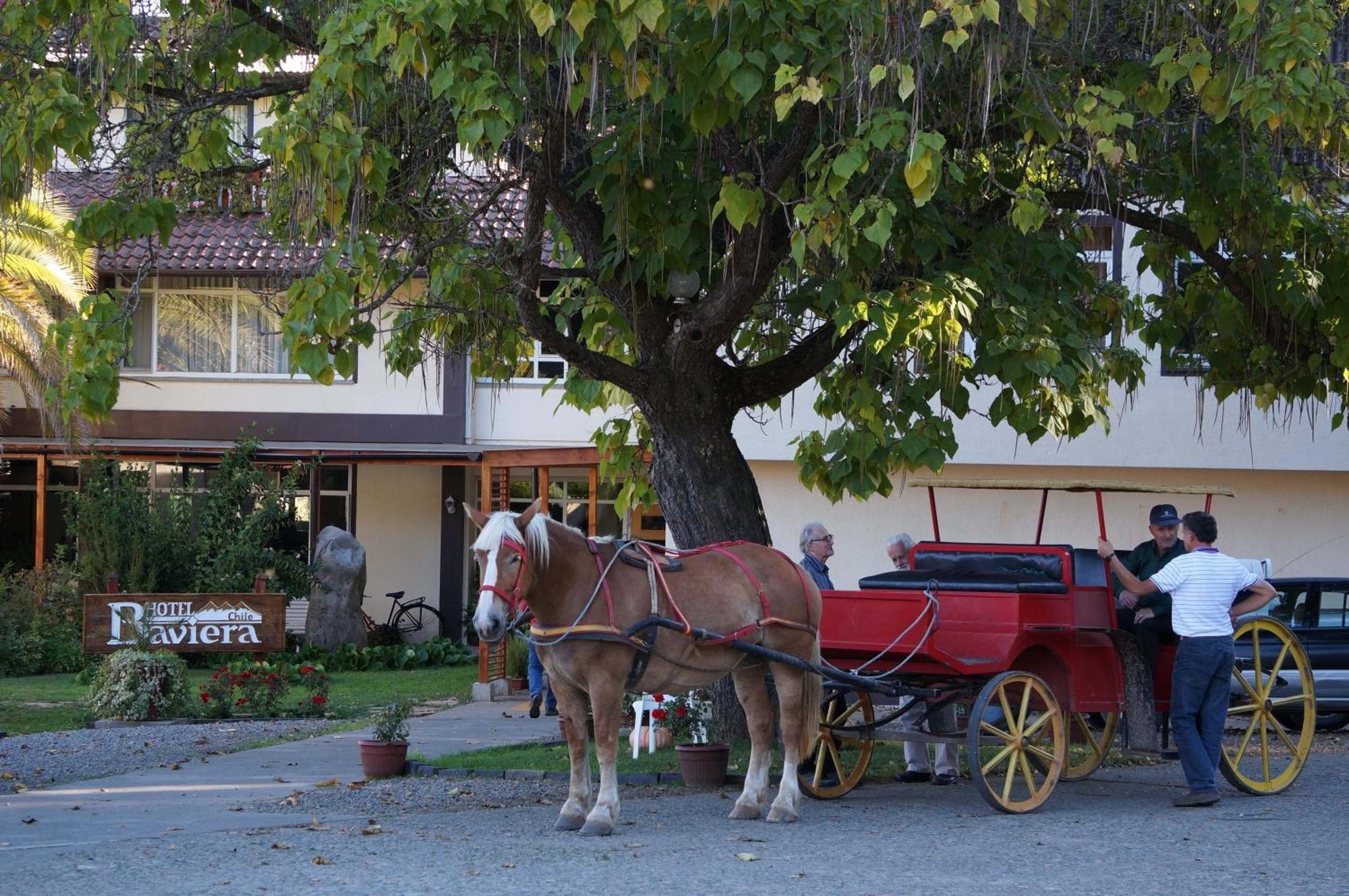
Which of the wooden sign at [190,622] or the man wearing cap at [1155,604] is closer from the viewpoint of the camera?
the man wearing cap at [1155,604]

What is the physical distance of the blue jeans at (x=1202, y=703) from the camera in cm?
962

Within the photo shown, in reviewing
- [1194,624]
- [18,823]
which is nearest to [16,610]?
[18,823]

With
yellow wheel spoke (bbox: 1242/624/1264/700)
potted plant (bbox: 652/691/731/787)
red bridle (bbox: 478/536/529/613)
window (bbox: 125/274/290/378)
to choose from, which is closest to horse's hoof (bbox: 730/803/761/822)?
potted plant (bbox: 652/691/731/787)

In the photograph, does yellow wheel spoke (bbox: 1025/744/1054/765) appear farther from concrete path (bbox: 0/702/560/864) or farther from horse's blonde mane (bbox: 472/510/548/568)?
concrete path (bbox: 0/702/560/864)

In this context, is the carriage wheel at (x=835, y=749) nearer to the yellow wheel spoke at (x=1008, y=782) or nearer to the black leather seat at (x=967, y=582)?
the black leather seat at (x=967, y=582)

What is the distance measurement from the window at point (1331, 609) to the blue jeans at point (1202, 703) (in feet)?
21.1

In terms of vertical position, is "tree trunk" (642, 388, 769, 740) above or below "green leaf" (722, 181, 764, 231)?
below

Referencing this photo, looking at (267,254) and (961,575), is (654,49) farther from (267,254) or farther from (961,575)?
(267,254)

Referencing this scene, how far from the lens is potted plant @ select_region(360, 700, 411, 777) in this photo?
11609mm

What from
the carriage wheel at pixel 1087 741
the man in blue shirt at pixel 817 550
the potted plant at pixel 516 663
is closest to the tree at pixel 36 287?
the potted plant at pixel 516 663

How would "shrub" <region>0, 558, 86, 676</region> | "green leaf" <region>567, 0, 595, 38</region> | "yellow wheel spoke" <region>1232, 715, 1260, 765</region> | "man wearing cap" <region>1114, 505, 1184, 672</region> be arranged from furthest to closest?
"shrub" <region>0, 558, 86, 676</region> < "man wearing cap" <region>1114, 505, 1184, 672</region> < "yellow wheel spoke" <region>1232, 715, 1260, 765</region> < "green leaf" <region>567, 0, 595, 38</region>

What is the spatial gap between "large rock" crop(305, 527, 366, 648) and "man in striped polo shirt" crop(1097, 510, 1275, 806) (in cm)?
1619

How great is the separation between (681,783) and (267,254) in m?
13.6

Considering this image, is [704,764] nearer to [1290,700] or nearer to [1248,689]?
[1248,689]
